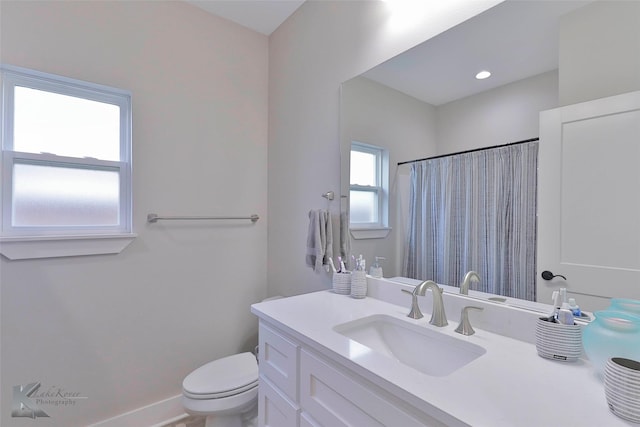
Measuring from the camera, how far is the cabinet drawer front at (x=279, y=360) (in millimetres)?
962

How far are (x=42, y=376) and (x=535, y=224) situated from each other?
2.26 m

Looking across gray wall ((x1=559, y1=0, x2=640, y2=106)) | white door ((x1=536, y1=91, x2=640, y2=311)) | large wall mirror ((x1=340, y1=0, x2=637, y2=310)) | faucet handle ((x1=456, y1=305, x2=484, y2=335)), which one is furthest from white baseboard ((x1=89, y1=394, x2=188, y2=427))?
gray wall ((x1=559, y1=0, x2=640, y2=106))

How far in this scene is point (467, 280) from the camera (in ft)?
3.50

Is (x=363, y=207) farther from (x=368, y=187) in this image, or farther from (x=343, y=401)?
(x=343, y=401)

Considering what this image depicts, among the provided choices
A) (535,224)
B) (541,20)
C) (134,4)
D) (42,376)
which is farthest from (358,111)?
(42,376)

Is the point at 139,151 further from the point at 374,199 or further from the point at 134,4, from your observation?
the point at 374,199

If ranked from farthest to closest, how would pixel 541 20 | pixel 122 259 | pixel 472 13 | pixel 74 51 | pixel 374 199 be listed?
pixel 122 259
pixel 74 51
pixel 374 199
pixel 472 13
pixel 541 20

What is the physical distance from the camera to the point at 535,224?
0.91 m

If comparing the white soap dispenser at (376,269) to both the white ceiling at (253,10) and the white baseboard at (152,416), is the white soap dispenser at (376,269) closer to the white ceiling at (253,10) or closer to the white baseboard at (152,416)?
the white baseboard at (152,416)

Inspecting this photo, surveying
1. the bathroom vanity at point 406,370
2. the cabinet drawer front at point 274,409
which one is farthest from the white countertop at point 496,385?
the cabinet drawer front at point 274,409

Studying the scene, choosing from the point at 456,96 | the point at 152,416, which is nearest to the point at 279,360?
the point at 456,96

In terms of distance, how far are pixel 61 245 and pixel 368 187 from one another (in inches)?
62.0

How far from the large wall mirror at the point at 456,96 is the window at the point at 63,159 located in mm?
1327

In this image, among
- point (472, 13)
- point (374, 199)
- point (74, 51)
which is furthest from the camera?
point (74, 51)
